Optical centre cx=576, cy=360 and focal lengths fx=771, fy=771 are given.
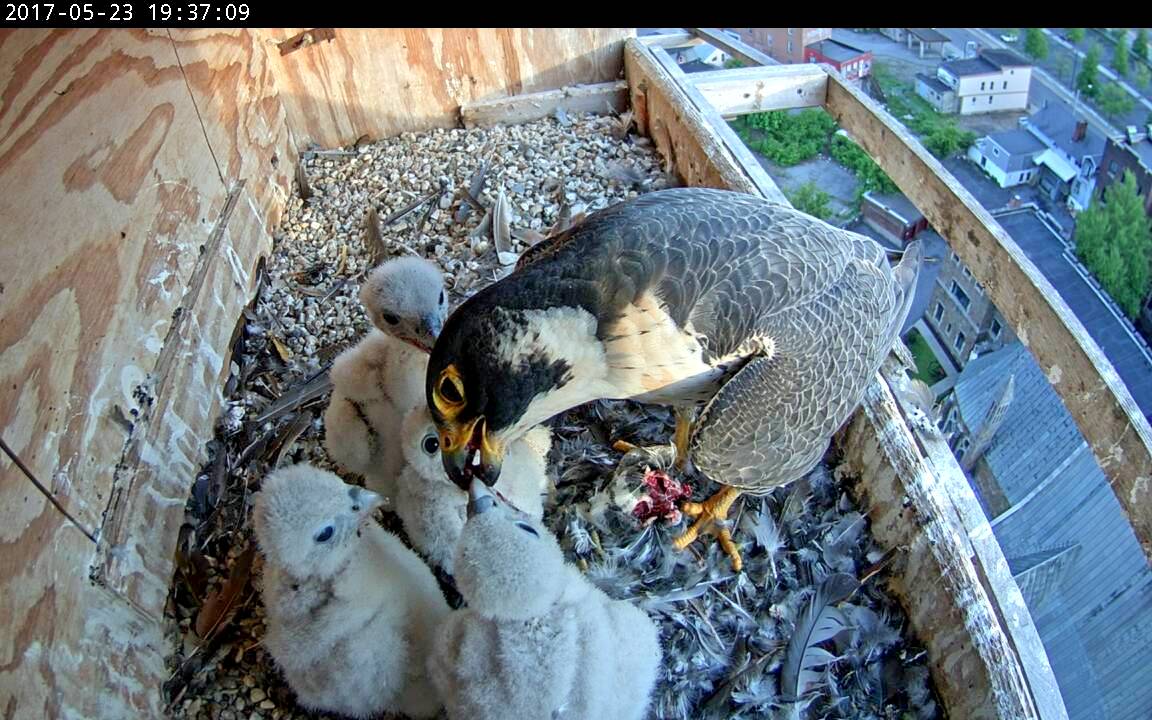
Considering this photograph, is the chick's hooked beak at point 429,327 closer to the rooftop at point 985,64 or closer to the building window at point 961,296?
the building window at point 961,296

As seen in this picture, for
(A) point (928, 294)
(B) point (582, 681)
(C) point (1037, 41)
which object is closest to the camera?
(B) point (582, 681)

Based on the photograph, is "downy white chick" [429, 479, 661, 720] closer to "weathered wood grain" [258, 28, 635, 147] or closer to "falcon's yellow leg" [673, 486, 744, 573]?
"falcon's yellow leg" [673, 486, 744, 573]

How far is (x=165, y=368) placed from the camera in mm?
1820

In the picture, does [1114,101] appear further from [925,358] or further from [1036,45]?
[925,358]

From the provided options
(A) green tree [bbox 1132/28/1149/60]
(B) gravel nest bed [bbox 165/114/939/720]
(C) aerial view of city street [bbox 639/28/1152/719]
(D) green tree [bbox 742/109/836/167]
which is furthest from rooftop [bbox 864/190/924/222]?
(B) gravel nest bed [bbox 165/114/939/720]

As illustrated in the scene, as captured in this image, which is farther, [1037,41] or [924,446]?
[1037,41]

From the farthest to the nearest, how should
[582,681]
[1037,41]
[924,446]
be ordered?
[1037,41] → [924,446] → [582,681]

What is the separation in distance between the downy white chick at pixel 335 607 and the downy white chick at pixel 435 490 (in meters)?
0.17

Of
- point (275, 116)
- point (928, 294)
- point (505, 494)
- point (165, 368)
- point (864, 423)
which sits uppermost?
point (275, 116)

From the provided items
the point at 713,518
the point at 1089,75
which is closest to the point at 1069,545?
the point at 713,518

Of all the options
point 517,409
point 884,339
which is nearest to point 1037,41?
point 884,339

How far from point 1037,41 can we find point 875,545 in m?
1.78

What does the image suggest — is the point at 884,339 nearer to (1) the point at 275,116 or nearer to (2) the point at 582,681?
(2) the point at 582,681

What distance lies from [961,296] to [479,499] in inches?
76.0
